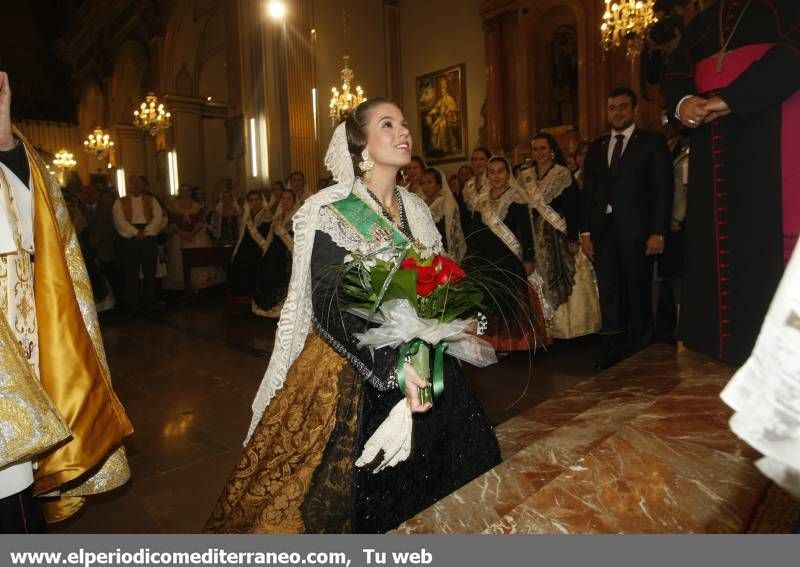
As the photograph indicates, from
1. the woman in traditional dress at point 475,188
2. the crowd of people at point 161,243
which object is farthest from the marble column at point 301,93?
the woman in traditional dress at point 475,188

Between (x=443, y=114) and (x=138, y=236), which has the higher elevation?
(x=443, y=114)

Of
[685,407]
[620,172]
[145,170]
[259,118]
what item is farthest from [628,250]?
[145,170]

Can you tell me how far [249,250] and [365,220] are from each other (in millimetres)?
6740

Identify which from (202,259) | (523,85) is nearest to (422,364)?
(202,259)

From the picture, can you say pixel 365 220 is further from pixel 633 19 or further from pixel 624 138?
pixel 633 19

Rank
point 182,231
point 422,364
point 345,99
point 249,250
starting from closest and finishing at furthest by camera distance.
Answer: point 422,364
point 249,250
point 345,99
point 182,231

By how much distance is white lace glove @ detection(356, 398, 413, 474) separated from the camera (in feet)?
5.21

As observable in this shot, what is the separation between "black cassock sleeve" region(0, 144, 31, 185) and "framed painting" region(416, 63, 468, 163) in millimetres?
9698

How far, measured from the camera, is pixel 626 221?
3605 millimetres

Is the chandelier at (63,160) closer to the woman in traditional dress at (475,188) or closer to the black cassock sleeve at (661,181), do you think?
the woman in traditional dress at (475,188)

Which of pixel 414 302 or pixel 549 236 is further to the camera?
pixel 549 236

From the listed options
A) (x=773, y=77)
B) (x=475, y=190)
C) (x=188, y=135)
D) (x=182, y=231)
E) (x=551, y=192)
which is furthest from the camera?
(x=188, y=135)

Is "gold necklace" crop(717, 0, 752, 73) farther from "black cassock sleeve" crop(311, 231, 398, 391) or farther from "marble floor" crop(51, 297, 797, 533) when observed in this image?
"black cassock sleeve" crop(311, 231, 398, 391)

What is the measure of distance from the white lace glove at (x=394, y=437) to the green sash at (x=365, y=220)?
576 mm
